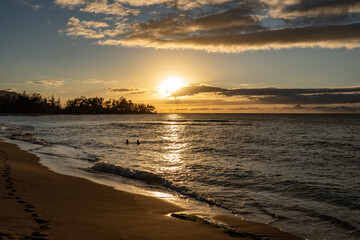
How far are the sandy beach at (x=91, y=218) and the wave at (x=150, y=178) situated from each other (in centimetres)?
190

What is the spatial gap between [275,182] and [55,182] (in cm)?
1097

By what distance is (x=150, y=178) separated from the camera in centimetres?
1430

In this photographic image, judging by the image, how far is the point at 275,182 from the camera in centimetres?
1378

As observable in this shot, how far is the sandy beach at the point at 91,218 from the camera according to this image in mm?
5469

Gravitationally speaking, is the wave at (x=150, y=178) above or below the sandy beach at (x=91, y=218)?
below

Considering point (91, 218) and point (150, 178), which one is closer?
point (91, 218)

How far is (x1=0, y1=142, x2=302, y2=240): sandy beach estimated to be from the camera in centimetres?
547

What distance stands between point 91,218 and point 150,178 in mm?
7597

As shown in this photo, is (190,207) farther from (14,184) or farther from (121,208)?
(14,184)

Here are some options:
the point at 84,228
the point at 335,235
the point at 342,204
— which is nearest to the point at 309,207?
the point at 342,204

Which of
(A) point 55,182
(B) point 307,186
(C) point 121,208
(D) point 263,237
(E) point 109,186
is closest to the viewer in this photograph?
(D) point 263,237

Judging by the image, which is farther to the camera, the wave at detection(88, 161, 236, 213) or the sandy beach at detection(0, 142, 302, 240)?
the wave at detection(88, 161, 236, 213)

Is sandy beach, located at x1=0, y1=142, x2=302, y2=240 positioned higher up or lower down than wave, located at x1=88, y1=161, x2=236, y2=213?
higher up

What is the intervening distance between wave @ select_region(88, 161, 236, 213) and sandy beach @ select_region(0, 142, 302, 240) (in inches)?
74.8
